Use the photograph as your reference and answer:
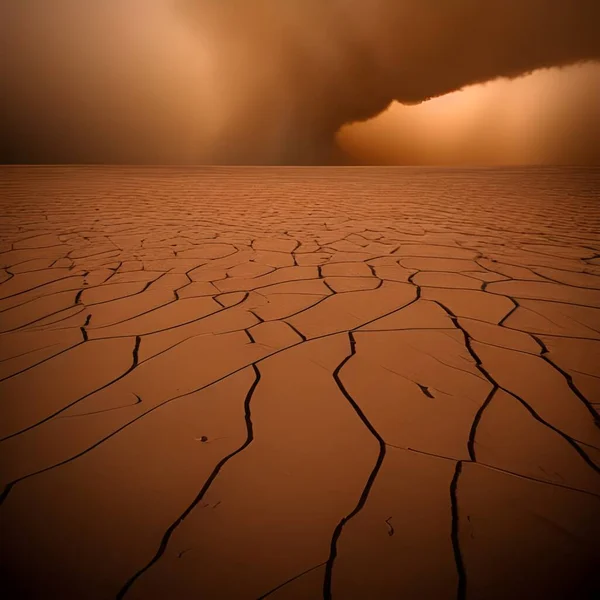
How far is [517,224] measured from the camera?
119 inches

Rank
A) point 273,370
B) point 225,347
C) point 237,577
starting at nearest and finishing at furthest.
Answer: point 237,577, point 273,370, point 225,347

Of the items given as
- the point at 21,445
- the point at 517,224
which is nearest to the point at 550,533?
the point at 21,445

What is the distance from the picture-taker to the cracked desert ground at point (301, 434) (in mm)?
522

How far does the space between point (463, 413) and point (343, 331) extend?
47 cm

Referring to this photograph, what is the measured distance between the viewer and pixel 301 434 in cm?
77

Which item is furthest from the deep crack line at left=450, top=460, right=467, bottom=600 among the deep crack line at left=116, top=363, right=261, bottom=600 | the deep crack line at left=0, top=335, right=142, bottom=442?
the deep crack line at left=0, top=335, right=142, bottom=442

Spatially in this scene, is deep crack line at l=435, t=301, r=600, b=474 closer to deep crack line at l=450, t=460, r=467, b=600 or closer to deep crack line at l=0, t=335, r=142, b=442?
deep crack line at l=450, t=460, r=467, b=600

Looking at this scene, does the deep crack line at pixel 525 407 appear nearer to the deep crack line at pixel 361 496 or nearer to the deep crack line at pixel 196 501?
the deep crack line at pixel 361 496

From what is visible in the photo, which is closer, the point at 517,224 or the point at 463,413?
the point at 463,413

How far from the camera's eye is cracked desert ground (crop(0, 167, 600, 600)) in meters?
0.52

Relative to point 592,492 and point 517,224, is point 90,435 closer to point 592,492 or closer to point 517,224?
point 592,492

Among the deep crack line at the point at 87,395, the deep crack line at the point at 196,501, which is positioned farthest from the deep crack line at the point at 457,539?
the deep crack line at the point at 87,395

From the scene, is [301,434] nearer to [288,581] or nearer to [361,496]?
[361,496]

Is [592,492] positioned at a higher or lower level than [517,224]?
higher
